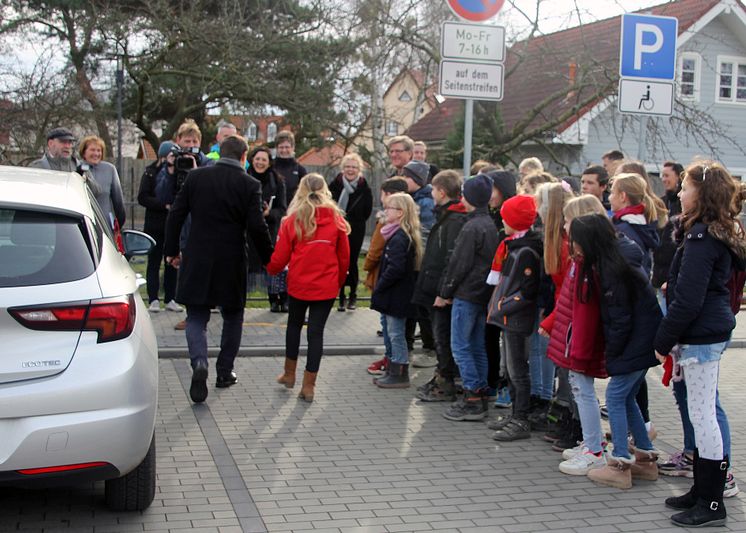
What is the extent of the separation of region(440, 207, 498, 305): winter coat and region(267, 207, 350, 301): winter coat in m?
0.94

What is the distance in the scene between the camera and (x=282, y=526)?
4.67 m

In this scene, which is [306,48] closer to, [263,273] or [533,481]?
[263,273]

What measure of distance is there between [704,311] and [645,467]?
4.15 feet

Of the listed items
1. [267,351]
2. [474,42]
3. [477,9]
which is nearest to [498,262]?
[474,42]

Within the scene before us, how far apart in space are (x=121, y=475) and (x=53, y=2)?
19108mm

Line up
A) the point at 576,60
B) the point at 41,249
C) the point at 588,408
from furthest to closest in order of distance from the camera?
the point at 576,60 → the point at 588,408 → the point at 41,249

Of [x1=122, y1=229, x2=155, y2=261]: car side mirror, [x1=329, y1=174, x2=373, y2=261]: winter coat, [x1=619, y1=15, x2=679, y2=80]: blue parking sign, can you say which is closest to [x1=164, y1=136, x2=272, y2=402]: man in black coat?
[x1=122, y1=229, x2=155, y2=261]: car side mirror

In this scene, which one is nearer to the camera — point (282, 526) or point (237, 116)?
point (282, 526)

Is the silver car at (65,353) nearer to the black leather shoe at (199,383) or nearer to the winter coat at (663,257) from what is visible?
the black leather shoe at (199,383)

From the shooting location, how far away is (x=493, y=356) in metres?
7.62

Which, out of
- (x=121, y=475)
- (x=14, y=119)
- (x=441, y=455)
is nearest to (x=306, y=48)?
(x=14, y=119)

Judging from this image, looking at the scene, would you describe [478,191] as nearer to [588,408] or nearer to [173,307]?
[588,408]

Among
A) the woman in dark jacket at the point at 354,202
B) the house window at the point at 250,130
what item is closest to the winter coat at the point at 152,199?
the woman in dark jacket at the point at 354,202

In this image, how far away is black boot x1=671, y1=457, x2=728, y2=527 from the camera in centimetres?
488
